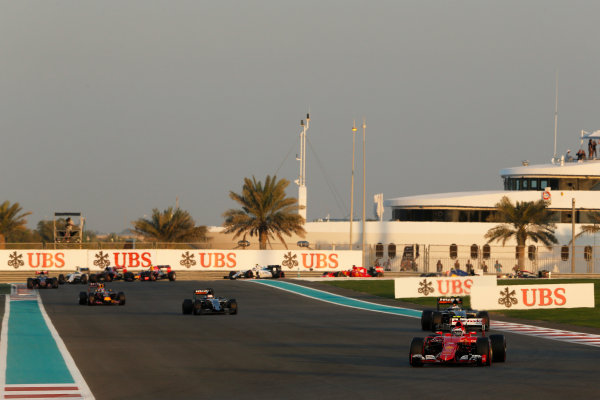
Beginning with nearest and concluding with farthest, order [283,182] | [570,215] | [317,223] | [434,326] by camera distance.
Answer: [434,326] → [283,182] → [570,215] → [317,223]

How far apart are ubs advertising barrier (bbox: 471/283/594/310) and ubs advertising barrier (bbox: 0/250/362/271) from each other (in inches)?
1552

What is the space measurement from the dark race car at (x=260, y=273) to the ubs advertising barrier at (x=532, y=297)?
34.0 m

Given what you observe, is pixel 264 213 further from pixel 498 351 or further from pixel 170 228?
pixel 498 351

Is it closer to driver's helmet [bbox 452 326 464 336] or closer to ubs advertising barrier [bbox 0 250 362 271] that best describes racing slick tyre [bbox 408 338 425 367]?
driver's helmet [bbox 452 326 464 336]

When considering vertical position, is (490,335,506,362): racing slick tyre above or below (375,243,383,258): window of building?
below

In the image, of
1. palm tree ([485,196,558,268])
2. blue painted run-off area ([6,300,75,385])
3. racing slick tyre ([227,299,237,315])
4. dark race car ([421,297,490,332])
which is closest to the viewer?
blue painted run-off area ([6,300,75,385])

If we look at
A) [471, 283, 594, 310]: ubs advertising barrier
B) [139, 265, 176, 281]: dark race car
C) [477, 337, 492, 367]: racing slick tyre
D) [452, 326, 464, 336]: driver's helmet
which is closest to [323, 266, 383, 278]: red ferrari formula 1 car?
[139, 265, 176, 281]: dark race car

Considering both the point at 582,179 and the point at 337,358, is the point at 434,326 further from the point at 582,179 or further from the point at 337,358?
the point at 582,179

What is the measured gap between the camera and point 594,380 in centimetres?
1727

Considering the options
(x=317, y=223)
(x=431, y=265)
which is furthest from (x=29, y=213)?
(x=431, y=265)

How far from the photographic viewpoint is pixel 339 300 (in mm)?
49156

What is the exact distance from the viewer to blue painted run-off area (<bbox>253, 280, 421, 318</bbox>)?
4103 centimetres

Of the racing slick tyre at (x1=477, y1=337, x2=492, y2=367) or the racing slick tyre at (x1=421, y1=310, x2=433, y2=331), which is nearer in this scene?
the racing slick tyre at (x1=477, y1=337, x2=492, y2=367)

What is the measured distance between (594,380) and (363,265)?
210 feet
